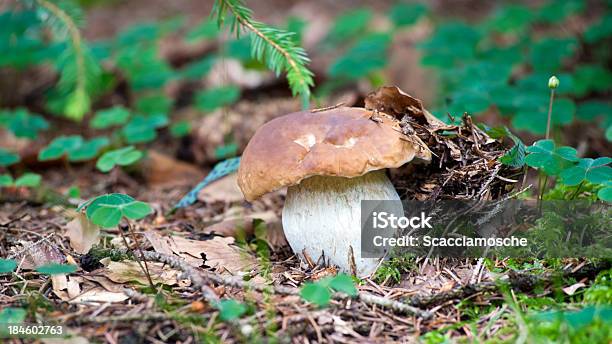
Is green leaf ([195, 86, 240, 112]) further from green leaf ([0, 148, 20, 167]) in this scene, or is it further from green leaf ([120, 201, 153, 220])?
green leaf ([120, 201, 153, 220])

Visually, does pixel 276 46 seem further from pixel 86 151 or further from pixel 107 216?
pixel 86 151

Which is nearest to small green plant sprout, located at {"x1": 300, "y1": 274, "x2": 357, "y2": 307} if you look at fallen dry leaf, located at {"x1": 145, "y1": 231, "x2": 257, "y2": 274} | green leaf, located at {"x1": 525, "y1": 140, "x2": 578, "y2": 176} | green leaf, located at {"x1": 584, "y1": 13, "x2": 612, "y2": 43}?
fallen dry leaf, located at {"x1": 145, "y1": 231, "x2": 257, "y2": 274}

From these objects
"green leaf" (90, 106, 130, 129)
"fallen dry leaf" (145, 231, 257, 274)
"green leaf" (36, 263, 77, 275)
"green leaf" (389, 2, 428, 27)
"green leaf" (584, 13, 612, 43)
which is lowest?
"fallen dry leaf" (145, 231, 257, 274)

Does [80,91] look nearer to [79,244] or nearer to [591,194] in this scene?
[79,244]

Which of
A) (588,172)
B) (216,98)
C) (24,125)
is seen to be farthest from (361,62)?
(588,172)

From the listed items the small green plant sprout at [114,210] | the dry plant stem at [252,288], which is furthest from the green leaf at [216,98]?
the dry plant stem at [252,288]

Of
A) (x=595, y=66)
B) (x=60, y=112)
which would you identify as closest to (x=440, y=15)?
(x=595, y=66)
